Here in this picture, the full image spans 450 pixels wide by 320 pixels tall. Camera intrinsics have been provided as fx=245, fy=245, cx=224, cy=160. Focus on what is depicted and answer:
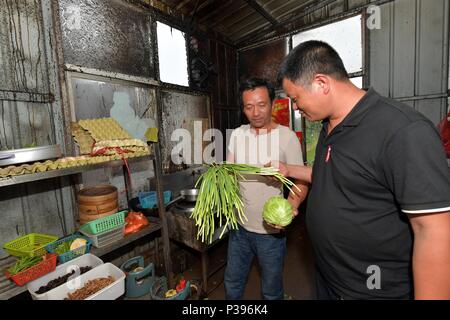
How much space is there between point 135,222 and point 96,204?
445 millimetres

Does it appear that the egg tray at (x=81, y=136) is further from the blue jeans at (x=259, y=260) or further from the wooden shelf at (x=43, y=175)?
the blue jeans at (x=259, y=260)

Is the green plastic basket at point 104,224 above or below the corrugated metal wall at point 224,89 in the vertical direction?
below

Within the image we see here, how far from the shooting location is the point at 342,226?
1.14 metres

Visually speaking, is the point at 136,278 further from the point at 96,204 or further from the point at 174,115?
the point at 174,115

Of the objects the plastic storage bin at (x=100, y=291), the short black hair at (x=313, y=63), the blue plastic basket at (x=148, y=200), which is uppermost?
the short black hair at (x=313, y=63)

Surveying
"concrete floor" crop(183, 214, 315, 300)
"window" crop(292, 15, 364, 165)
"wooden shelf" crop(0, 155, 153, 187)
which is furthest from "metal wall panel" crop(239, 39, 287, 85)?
"wooden shelf" crop(0, 155, 153, 187)

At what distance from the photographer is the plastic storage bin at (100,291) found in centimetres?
179

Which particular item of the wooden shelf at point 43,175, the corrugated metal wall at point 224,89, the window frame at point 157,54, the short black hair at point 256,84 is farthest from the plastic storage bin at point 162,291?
the corrugated metal wall at point 224,89

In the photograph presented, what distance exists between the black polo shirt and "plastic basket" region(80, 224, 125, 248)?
5.73ft

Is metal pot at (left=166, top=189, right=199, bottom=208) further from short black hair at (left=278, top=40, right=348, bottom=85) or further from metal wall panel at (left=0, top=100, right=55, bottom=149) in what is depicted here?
short black hair at (left=278, top=40, right=348, bottom=85)

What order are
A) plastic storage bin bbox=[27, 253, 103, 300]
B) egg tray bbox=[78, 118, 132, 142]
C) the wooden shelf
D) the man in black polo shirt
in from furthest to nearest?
egg tray bbox=[78, 118, 132, 142] < plastic storage bin bbox=[27, 253, 103, 300] < the wooden shelf < the man in black polo shirt

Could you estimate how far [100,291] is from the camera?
5.98 feet

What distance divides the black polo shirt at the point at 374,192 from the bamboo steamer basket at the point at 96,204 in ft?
5.90

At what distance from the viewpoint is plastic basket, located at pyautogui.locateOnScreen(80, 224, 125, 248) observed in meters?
2.11
